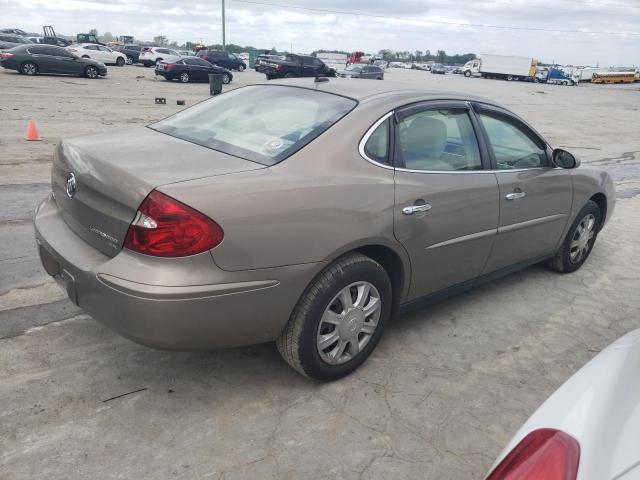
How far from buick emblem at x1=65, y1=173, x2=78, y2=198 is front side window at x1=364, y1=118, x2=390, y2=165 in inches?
61.5

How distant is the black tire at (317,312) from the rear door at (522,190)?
131 centimetres

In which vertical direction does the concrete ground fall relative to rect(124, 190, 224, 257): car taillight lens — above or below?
below

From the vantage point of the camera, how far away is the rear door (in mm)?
3898

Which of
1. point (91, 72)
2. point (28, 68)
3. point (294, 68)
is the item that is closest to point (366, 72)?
point (294, 68)

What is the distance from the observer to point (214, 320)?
8.32ft

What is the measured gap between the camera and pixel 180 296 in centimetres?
241

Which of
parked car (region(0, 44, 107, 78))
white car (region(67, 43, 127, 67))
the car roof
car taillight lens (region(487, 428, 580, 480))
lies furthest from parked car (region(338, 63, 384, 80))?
car taillight lens (region(487, 428, 580, 480))

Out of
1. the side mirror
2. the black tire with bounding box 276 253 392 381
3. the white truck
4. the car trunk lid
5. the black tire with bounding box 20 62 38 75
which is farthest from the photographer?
the white truck

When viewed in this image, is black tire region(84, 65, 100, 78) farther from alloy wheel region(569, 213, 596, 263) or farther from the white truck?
the white truck

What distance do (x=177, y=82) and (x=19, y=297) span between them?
88.8ft

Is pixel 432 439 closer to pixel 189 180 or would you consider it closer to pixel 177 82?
pixel 189 180

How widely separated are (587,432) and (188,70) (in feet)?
96.5

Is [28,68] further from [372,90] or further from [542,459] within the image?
[542,459]

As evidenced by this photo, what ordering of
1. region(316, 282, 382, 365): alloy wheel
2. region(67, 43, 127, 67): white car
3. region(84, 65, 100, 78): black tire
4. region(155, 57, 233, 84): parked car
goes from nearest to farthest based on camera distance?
region(316, 282, 382, 365): alloy wheel, region(84, 65, 100, 78): black tire, region(155, 57, 233, 84): parked car, region(67, 43, 127, 67): white car
